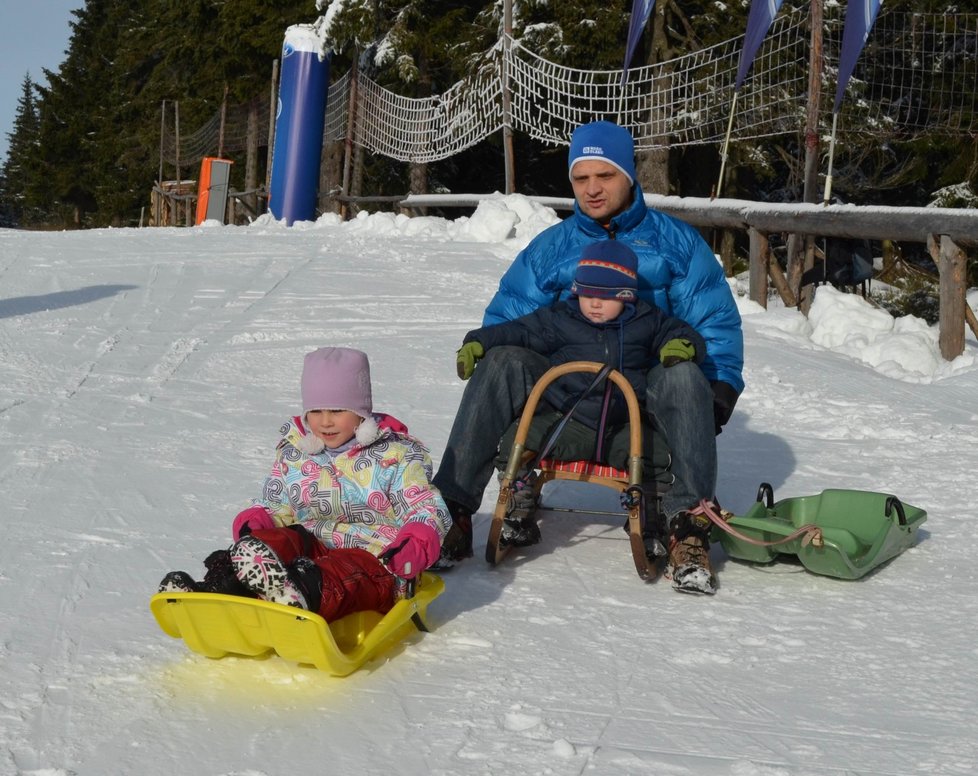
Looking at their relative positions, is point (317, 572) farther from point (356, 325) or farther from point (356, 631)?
point (356, 325)

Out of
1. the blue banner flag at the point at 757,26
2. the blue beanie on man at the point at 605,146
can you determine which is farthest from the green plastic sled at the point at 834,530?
the blue banner flag at the point at 757,26

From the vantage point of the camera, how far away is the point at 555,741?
98.2 inches

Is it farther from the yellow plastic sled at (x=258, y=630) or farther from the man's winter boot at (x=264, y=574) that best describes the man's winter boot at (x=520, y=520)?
the man's winter boot at (x=264, y=574)

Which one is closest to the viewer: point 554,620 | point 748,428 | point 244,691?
point 244,691

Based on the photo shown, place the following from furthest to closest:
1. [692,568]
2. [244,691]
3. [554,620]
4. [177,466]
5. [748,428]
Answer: [748,428], [177,466], [692,568], [554,620], [244,691]

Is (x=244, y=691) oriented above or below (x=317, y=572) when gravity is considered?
below

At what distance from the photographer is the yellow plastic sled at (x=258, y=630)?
8.71 ft

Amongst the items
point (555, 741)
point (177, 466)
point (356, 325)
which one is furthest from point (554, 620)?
point (356, 325)

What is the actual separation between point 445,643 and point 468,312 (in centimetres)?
526

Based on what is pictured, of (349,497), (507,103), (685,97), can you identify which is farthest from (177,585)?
(685,97)

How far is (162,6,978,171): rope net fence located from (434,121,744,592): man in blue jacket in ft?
31.0

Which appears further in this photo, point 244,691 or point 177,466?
point 177,466

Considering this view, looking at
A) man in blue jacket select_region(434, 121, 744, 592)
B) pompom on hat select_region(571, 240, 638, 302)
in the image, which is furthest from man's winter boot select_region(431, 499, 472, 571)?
pompom on hat select_region(571, 240, 638, 302)

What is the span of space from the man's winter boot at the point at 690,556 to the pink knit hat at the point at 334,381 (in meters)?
0.98
